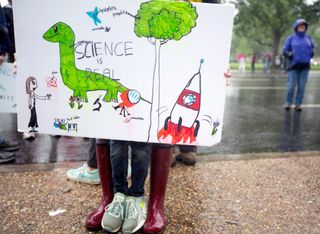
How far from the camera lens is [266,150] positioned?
437 cm

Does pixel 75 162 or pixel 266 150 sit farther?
pixel 266 150

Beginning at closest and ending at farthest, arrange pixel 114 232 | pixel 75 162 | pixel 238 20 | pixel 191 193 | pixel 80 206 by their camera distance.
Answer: pixel 114 232 → pixel 80 206 → pixel 191 193 → pixel 75 162 → pixel 238 20

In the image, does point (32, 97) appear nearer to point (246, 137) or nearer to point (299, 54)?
point (246, 137)

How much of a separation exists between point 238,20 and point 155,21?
91.8 ft

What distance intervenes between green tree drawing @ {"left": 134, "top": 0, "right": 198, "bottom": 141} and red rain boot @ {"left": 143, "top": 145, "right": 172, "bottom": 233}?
1.99 ft

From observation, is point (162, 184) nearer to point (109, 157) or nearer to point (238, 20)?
point (109, 157)

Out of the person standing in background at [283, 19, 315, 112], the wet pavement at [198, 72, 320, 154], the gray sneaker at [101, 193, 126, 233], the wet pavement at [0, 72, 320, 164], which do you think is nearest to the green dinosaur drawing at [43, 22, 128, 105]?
the gray sneaker at [101, 193, 126, 233]

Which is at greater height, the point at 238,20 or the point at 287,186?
the point at 238,20

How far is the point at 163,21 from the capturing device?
208 cm

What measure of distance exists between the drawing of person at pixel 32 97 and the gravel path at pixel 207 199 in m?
0.68

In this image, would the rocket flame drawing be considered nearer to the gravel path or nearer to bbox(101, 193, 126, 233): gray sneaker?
bbox(101, 193, 126, 233): gray sneaker

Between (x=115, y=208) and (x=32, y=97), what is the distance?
2.83 ft

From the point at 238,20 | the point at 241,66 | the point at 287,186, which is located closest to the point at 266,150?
the point at 287,186

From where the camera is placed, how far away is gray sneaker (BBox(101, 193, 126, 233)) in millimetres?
2303
